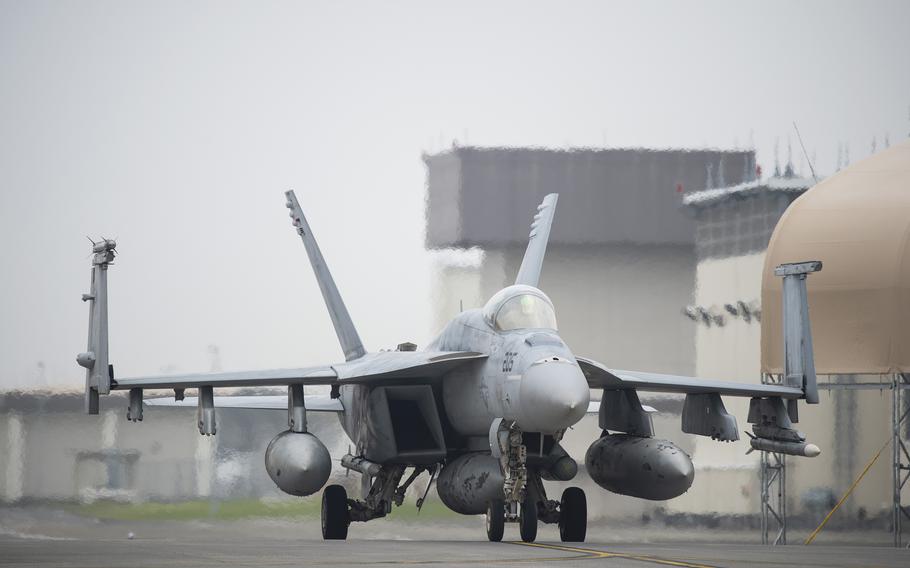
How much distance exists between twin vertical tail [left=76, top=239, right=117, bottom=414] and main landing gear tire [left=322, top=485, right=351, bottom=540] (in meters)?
3.21

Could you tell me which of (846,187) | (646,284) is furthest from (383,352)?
(646,284)

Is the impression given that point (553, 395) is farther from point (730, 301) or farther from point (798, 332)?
point (730, 301)

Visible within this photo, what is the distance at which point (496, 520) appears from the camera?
1569 cm

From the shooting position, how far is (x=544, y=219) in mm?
20375

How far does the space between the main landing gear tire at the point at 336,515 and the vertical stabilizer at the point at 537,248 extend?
145 inches

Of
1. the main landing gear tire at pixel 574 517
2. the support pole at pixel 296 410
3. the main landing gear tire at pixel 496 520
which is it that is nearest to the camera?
the main landing gear tire at pixel 496 520

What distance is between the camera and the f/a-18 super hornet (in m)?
16.2

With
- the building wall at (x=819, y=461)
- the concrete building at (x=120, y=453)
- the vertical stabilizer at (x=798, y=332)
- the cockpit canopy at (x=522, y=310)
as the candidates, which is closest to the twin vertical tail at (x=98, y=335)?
the concrete building at (x=120, y=453)

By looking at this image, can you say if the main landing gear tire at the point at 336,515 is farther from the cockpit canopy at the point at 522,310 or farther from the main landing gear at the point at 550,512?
the cockpit canopy at the point at 522,310

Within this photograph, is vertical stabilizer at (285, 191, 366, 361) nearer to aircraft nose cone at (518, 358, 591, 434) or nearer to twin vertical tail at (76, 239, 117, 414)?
twin vertical tail at (76, 239, 117, 414)

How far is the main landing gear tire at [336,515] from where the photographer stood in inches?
736

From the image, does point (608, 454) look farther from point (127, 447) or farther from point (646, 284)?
point (646, 284)

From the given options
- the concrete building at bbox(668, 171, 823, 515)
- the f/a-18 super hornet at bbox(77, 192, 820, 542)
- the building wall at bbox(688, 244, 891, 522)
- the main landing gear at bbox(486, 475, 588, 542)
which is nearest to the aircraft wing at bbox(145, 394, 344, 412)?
the f/a-18 super hornet at bbox(77, 192, 820, 542)

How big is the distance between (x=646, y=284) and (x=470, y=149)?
19.1 feet
